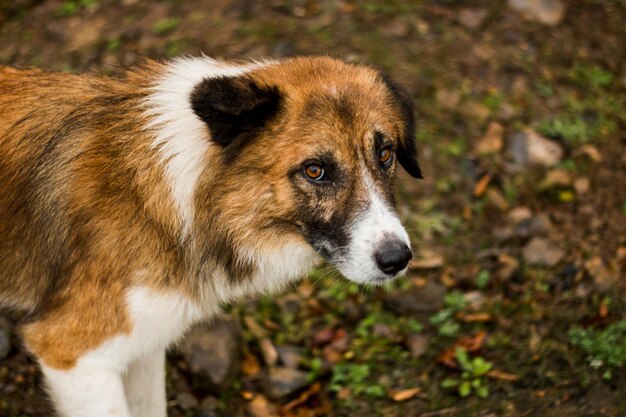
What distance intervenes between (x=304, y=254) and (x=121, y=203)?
89cm

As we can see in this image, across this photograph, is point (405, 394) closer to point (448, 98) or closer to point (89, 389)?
point (89, 389)

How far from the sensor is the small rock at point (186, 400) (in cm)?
491

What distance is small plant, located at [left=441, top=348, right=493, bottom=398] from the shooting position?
4.91 m

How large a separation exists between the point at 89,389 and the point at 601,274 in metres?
3.31

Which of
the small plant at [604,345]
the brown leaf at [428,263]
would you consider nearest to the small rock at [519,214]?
the brown leaf at [428,263]

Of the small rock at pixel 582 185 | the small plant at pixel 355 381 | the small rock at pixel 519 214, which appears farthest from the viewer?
the small rock at pixel 582 185

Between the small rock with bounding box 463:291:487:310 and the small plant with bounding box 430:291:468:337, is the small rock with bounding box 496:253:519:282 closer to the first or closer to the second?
the small rock with bounding box 463:291:487:310

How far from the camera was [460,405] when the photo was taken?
15.9 ft

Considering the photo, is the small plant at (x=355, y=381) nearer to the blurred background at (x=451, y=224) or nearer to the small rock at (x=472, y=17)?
the blurred background at (x=451, y=224)

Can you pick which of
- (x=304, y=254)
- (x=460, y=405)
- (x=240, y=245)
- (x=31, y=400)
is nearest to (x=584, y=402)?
(x=460, y=405)

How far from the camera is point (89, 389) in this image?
12.6 feet

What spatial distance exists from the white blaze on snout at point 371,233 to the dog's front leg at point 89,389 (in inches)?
47.7

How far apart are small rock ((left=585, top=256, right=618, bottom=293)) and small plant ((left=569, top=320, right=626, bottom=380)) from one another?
1.00ft

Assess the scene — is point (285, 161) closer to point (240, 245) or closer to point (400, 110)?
point (240, 245)
